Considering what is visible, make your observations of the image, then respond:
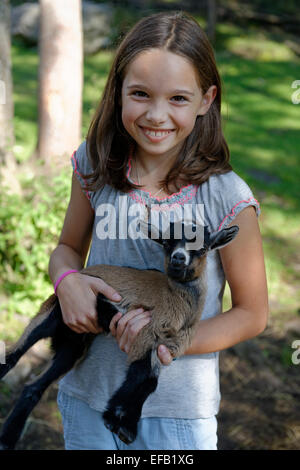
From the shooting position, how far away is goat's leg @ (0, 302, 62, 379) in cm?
216

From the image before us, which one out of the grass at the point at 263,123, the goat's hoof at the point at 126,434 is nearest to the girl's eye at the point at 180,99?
the goat's hoof at the point at 126,434

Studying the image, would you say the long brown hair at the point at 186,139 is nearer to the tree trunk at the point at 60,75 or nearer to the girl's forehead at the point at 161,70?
the girl's forehead at the point at 161,70

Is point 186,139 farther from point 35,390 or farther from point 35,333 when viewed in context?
point 35,390

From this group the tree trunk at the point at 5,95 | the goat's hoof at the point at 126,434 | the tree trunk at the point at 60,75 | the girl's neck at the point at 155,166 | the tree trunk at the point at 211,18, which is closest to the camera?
the goat's hoof at the point at 126,434

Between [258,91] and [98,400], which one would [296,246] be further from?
[258,91]

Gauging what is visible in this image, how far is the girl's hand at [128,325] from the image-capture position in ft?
6.36

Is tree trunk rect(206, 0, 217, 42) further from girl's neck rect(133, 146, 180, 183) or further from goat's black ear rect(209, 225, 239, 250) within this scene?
goat's black ear rect(209, 225, 239, 250)

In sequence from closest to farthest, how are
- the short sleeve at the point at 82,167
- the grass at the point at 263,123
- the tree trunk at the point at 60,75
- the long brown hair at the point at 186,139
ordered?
the long brown hair at the point at 186,139, the short sleeve at the point at 82,167, the tree trunk at the point at 60,75, the grass at the point at 263,123

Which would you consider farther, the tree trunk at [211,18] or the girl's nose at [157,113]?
the tree trunk at [211,18]

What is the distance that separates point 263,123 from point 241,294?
7.21 metres

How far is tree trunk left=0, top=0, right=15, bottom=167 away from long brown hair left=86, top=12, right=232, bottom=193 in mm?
2722

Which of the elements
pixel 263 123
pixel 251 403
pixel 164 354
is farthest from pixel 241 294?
Answer: pixel 263 123

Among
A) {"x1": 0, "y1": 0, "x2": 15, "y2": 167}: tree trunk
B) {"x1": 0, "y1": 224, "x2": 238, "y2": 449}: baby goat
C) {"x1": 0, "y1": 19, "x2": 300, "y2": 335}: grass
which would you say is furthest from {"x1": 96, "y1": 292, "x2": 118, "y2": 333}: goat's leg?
{"x1": 0, "y1": 0, "x2": 15, "y2": 167}: tree trunk

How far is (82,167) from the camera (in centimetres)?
238
